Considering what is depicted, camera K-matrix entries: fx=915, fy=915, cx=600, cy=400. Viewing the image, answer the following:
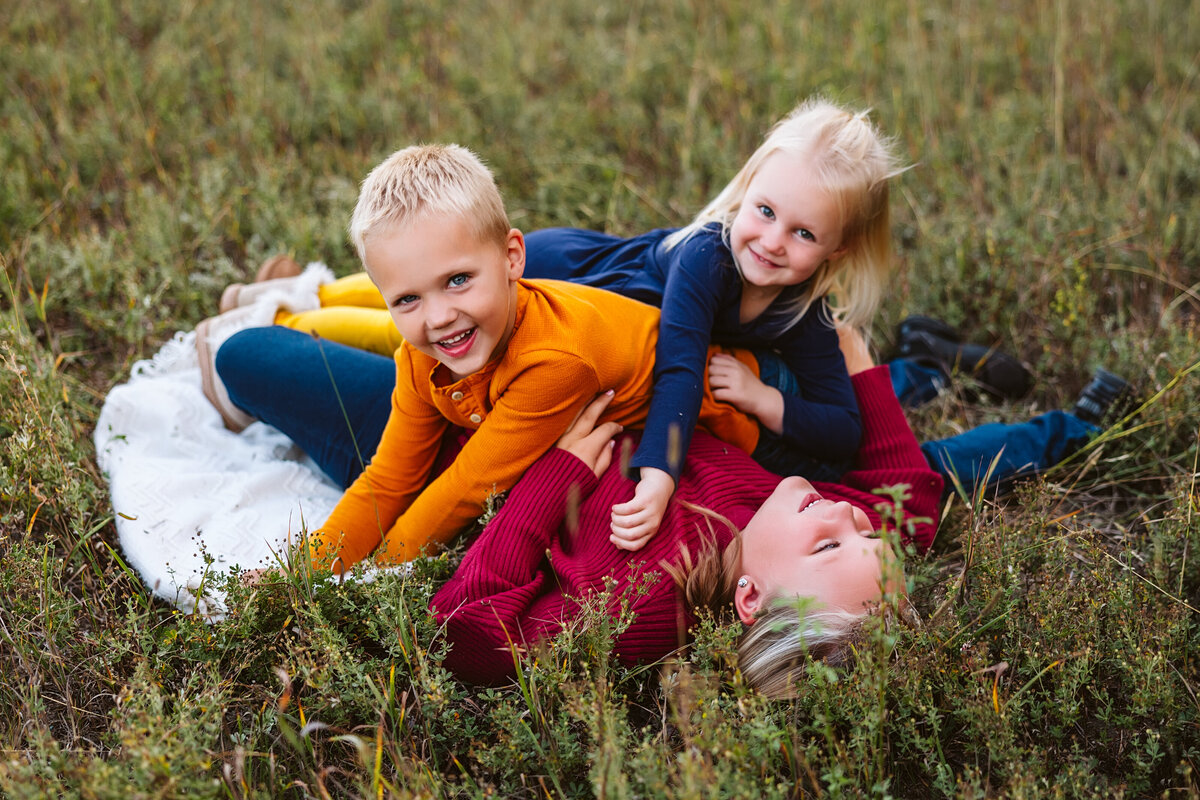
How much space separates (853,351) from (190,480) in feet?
7.72

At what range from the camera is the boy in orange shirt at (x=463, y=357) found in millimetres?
2227

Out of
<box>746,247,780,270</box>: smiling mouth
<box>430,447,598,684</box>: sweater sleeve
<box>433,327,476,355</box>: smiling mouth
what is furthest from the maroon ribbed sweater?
<box>746,247,780,270</box>: smiling mouth

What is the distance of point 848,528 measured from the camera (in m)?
2.39

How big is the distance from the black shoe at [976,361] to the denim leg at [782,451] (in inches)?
37.6

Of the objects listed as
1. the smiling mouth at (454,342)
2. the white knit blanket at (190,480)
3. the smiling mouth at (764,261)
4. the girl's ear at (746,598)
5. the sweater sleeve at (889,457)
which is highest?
the smiling mouth at (454,342)

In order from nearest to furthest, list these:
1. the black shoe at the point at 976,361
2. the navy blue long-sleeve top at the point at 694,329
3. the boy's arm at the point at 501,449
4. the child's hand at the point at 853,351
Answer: the boy's arm at the point at 501,449 → the navy blue long-sleeve top at the point at 694,329 → the child's hand at the point at 853,351 → the black shoe at the point at 976,361

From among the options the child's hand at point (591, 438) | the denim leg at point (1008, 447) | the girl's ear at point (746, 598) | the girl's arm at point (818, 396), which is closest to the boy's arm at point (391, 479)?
the child's hand at point (591, 438)

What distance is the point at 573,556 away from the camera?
2.61m

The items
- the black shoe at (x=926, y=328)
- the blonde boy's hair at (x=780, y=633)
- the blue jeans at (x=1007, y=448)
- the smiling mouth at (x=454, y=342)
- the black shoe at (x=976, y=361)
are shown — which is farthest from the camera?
the black shoe at (x=926, y=328)

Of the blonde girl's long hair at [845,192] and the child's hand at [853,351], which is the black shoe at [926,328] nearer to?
the child's hand at [853,351]

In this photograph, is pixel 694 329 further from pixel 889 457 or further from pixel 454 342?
pixel 889 457

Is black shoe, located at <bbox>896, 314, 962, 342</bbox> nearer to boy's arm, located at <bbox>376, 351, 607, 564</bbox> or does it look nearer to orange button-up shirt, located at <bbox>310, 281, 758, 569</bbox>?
orange button-up shirt, located at <bbox>310, 281, 758, 569</bbox>

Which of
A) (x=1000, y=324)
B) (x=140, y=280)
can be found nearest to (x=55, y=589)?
(x=140, y=280)

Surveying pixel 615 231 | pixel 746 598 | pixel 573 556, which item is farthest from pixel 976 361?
pixel 573 556
